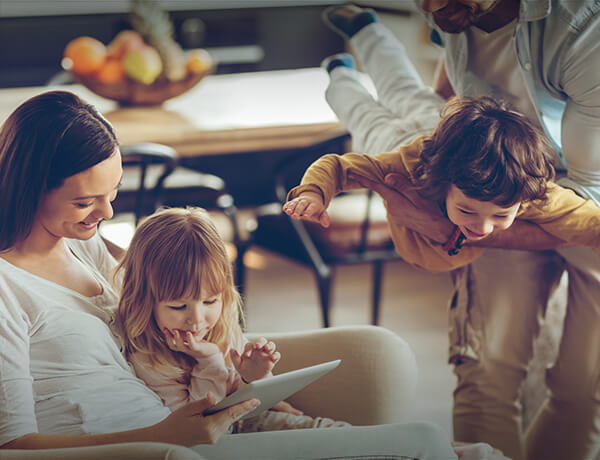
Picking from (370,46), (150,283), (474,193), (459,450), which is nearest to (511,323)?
(459,450)

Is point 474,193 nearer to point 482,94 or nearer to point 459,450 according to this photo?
point 482,94

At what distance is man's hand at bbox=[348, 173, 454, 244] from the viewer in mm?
847

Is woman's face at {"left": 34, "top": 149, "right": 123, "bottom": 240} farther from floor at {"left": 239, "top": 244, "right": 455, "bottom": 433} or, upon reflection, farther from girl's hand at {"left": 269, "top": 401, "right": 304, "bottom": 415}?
floor at {"left": 239, "top": 244, "right": 455, "bottom": 433}

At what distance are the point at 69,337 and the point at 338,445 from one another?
1.03ft

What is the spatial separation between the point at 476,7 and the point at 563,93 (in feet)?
0.51

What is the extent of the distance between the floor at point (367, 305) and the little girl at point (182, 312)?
960 mm

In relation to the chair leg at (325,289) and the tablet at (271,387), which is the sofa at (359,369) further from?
the chair leg at (325,289)

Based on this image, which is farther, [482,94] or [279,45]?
[279,45]

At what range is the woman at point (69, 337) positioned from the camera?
695mm

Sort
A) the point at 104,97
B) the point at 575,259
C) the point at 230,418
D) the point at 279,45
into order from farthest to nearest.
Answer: the point at 279,45
the point at 104,97
the point at 575,259
the point at 230,418

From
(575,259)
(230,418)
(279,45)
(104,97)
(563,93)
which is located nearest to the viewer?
(230,418)

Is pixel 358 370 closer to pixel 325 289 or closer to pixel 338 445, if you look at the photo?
pixel 338 445

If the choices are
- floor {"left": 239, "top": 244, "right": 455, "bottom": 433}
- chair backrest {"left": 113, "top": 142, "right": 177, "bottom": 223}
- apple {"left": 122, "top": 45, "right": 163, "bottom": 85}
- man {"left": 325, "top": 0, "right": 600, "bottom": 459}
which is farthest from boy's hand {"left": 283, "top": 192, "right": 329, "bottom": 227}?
apple {"left": 122, "top": 45, "right": 163, "bottom": 85}

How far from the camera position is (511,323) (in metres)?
1.08
